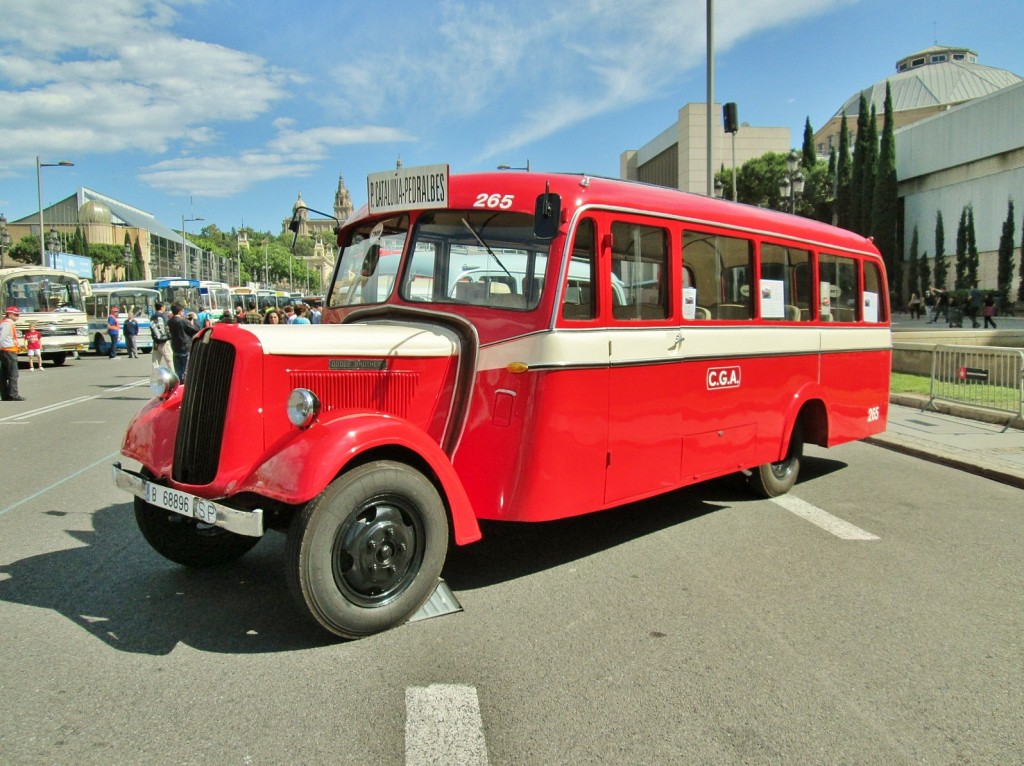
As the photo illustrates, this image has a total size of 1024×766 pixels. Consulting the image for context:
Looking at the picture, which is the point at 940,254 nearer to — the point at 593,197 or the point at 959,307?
the point at 959,307

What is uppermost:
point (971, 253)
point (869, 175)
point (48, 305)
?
point (869, 175)

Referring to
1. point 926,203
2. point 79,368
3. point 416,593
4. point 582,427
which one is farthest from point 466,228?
point 926,203

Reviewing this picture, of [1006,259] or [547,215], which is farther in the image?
[1006,259]

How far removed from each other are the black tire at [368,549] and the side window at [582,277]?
1346mm

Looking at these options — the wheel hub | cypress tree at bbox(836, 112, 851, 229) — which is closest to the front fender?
the wheel hub

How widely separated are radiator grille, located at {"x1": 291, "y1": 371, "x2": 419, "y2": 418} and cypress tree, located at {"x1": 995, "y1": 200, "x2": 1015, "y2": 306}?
4892cm

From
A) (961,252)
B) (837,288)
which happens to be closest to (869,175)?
(961,252)

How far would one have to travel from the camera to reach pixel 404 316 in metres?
4.89

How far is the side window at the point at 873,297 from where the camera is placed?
7980mm

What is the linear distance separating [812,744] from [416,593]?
200 centimetres

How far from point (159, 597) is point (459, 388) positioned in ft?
6.87

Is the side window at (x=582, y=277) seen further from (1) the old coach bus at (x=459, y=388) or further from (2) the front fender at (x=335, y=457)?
A: (2) the front fender at (x=335, y=457)

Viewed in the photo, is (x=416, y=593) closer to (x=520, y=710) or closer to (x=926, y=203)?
(x=520, y=710)

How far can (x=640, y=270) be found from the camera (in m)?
5.14
